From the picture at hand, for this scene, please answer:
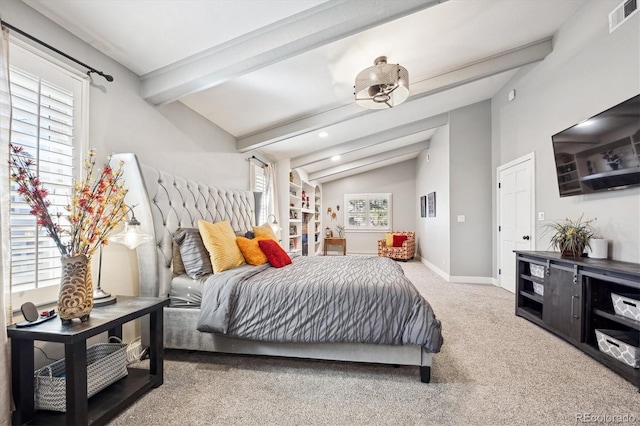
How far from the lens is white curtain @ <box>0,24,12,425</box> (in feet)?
4.47

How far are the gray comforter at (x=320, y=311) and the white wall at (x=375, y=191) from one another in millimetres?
7433

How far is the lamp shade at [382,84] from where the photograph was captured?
272cm

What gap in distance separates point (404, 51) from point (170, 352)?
3.64 meters

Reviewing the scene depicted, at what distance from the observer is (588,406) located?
1699mm

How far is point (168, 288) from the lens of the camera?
2.33 m

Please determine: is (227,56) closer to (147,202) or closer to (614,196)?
(147,202)

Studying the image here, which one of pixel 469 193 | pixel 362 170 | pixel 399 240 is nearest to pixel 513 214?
pixel 469 193

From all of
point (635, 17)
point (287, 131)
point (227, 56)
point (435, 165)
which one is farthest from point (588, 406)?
point (435, 165)

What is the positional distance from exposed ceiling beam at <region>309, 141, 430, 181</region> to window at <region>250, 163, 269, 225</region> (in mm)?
2854

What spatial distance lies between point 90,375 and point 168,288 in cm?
78

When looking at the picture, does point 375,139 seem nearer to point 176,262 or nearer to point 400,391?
point 176,262

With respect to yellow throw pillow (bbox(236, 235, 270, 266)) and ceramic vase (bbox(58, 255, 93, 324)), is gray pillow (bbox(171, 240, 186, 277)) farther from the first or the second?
ceramic vase (bbox(58, 255, 93, 324))

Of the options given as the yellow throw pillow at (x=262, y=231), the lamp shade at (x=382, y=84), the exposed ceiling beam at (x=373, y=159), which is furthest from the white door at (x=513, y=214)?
the yellow throw pillow at (x=262, y=231)

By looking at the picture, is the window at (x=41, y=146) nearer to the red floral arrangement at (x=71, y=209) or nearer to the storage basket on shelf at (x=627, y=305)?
the red floral arrangement at (x=71, y=209)
